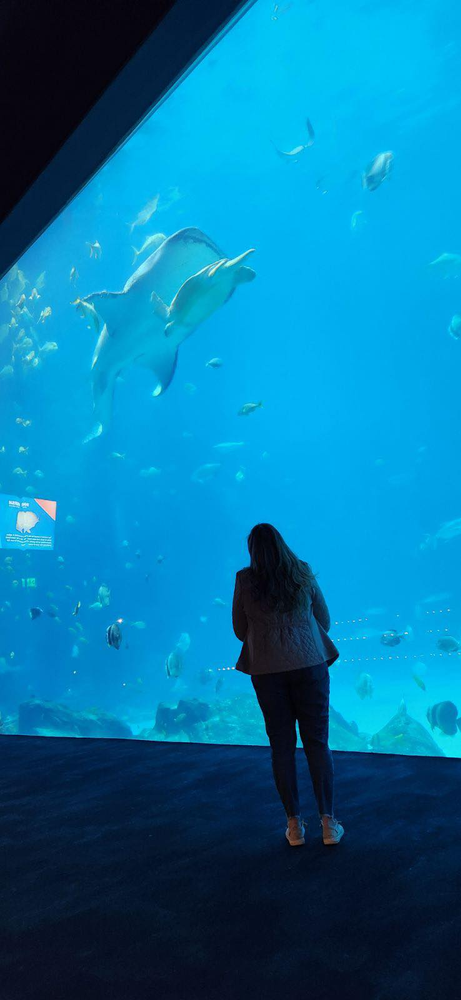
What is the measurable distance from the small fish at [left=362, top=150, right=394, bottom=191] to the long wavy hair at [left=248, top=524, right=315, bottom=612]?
730cm

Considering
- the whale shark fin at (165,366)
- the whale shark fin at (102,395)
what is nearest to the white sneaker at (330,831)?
the whale shark fin at (165,366)

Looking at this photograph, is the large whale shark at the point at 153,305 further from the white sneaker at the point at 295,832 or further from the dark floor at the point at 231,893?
the white sneaker at the point at 295,832

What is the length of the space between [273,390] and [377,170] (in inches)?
916

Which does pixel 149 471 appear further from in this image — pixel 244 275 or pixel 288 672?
pixel 288 672

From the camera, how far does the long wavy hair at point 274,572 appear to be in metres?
2.25

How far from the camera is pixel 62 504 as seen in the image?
92.2ft

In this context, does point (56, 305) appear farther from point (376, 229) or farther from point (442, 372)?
point (442, 372)

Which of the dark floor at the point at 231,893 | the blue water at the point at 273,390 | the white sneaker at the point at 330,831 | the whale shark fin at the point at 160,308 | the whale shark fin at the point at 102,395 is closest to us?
the dark floor at the point at 231,893

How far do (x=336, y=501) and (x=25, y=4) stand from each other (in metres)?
35.5

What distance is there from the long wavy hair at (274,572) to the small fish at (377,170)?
7.30 metres

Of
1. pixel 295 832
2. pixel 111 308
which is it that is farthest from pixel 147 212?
pixel 295 832

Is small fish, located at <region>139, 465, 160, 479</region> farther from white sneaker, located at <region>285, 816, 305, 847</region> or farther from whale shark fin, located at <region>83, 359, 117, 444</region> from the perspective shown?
white sneaker, located at <region>285, 816, 305, 847</region>

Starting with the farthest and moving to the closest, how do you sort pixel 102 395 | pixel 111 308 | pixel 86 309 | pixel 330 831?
1. pixel 102 395
2. pixel 111 308
3. pixel 86 309
4. pixel 330 831

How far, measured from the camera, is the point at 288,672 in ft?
7.41
